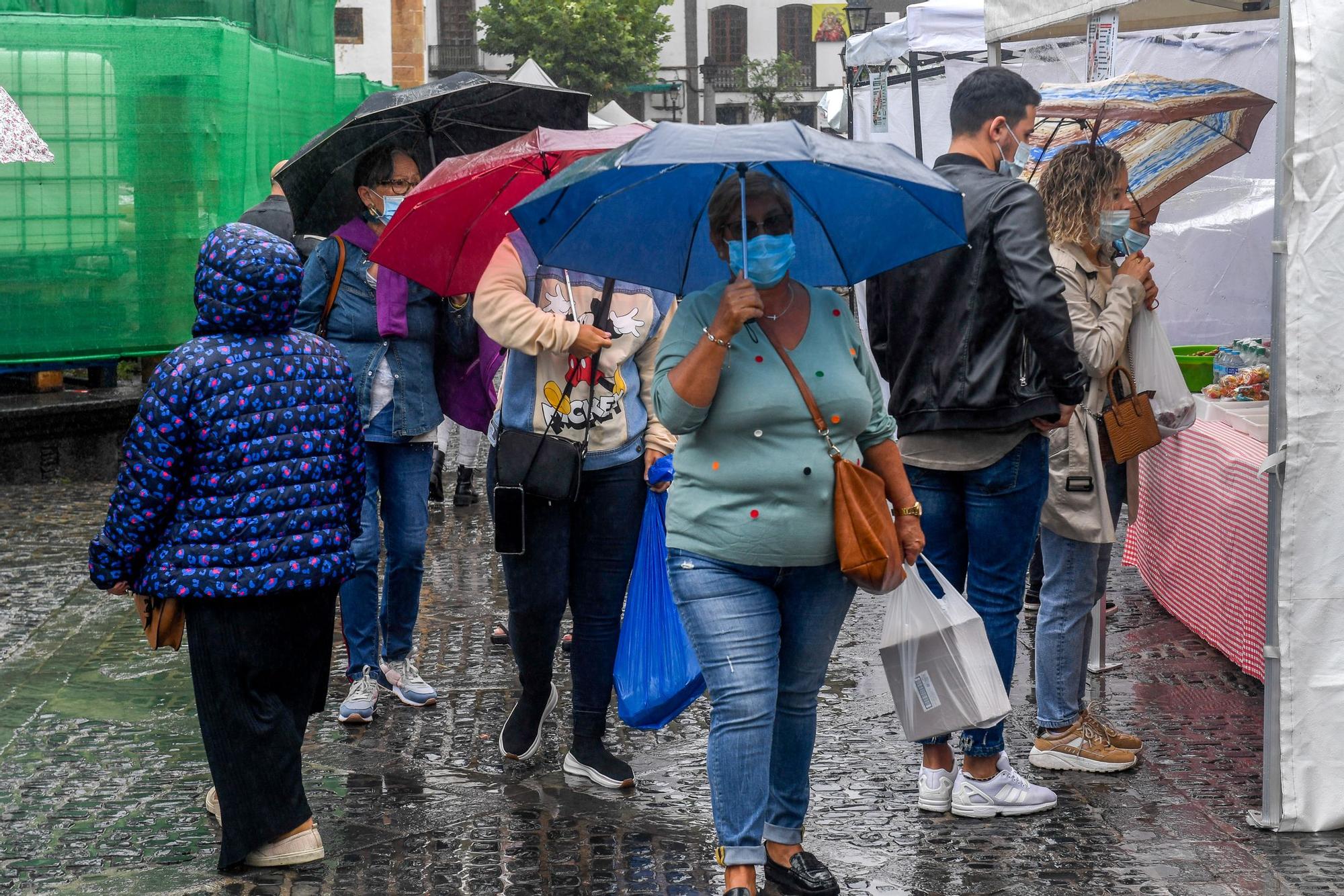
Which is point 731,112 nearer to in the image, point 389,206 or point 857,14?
point 857,14

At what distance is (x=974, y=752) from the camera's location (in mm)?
4555

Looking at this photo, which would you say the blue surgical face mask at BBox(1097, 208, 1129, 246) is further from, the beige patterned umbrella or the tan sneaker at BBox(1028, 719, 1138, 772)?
the beige patterned umbrella

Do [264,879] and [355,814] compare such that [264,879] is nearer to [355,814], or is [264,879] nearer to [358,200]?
[355,814]

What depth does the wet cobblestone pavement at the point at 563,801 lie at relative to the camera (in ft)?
13.4

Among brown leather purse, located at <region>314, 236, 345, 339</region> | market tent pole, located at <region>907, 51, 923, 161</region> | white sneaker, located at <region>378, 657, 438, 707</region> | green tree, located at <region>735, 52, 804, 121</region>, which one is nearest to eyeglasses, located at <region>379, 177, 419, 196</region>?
Result: brown leather purse, located at <region>314, 236, 345, 339</region>

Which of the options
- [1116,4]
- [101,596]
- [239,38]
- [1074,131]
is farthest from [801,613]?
[239,38]

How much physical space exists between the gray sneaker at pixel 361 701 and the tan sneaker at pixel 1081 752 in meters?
2.25

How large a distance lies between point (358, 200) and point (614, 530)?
1.52 m

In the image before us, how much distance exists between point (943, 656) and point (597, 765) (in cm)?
127

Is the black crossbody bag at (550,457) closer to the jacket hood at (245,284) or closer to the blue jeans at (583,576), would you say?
the blue jeans at (583,576)

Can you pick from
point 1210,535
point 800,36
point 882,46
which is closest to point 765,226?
point 1210,535

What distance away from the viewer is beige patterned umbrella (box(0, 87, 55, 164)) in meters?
9.52

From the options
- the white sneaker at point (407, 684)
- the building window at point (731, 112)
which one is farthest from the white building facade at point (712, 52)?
the white sneaker at point (407, 684)

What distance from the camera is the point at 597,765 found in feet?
15.9
